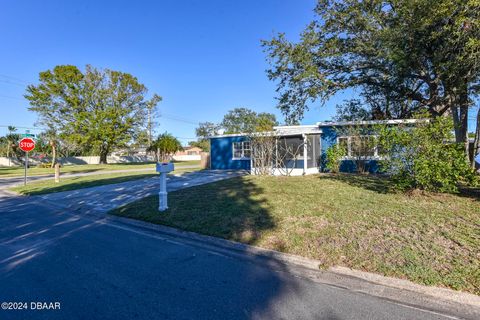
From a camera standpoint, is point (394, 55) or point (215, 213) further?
point (394, 55)

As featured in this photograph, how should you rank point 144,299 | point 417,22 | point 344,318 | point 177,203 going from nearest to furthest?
point 344,318 → point 144,299 → point 177,203 → point 417,22

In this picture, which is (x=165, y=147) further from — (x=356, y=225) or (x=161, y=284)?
(x=161, y=284)

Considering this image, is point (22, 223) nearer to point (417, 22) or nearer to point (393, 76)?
point (417, 22)

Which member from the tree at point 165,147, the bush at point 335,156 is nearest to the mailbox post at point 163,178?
the bush at point 335,156

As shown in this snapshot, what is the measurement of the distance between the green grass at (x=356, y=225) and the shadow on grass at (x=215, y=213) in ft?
0.06

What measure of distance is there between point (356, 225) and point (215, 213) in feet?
9.90

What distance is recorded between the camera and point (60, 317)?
260 cm

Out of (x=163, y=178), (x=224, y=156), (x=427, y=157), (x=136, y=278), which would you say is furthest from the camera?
(x=224, y=156)

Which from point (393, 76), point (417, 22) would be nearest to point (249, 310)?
point (417, 22)

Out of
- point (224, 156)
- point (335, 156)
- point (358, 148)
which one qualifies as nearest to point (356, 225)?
point (358, 148)

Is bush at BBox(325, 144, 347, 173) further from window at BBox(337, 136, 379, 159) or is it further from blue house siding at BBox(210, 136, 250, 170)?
blue house siding at BBox(210, 136, 250, 170)

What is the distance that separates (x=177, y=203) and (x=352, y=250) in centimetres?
494

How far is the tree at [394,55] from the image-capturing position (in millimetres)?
9547

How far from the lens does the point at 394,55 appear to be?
10984 millimetres
